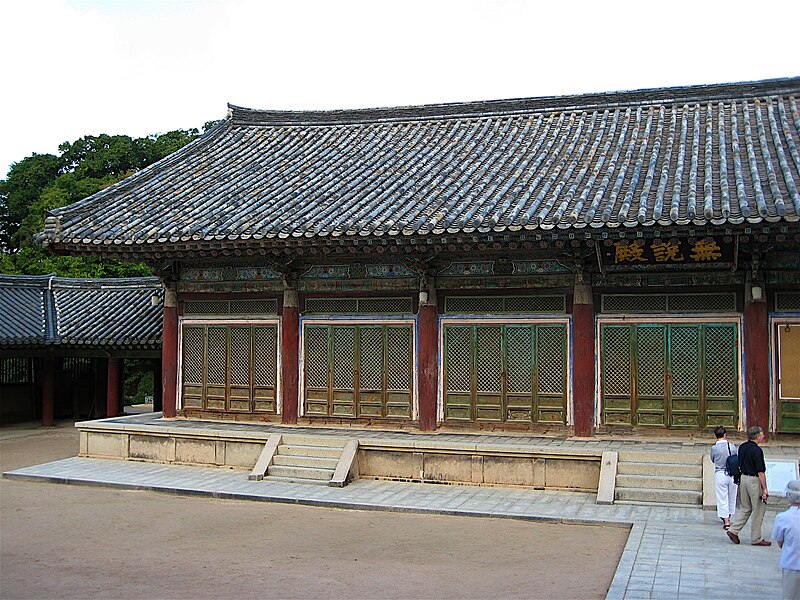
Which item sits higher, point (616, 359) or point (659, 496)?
point (616, 359)

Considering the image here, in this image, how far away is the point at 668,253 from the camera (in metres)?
14.0

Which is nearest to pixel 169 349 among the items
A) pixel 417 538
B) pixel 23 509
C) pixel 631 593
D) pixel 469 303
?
pixel 23 509

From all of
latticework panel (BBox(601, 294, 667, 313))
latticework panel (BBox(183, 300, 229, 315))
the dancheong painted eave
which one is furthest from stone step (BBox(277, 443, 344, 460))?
latticework panel (BBox(601, 294, 667, 313))

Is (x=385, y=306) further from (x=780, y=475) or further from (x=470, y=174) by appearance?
(x=780, y=475)

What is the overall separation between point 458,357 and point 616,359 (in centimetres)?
291

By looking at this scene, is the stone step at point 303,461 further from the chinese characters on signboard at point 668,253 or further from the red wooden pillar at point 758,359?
the red wooden pillar at point 758,359

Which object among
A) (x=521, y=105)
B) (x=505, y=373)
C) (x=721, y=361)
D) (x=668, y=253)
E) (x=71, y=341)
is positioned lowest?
(x=505, y=373)

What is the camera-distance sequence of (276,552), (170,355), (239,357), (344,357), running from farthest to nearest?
(170,355) → (239,357) → (344,357) → (276,552)

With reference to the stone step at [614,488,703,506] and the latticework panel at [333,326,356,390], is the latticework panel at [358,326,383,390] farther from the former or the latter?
the stone step at [614,488,703,506]

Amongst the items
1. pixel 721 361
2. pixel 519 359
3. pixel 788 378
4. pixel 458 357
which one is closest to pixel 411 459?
pixel 458 357

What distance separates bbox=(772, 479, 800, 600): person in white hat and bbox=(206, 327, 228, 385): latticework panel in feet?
41.8

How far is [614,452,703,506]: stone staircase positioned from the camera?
12352 mm

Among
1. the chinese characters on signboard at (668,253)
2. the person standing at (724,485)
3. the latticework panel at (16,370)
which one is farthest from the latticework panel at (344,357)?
the latticework panel at (16,370)

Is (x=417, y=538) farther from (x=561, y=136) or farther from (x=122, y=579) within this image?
(x=561, y=136)
